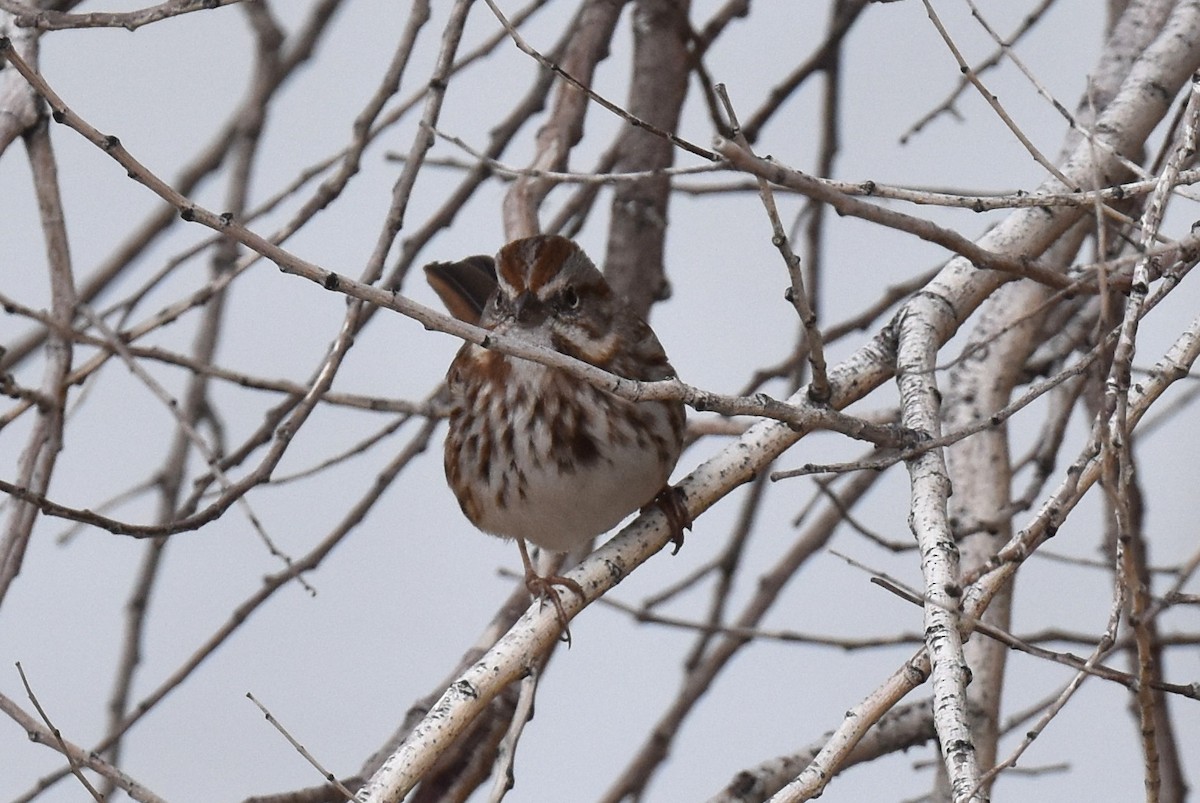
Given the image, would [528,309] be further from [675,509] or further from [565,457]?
[675,509]

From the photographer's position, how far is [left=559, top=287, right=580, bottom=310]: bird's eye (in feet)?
12.2

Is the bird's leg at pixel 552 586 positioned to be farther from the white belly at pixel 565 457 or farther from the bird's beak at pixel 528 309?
the bird's beak at pixel 528 309

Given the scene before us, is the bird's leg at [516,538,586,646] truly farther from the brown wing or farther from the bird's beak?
the brown wing

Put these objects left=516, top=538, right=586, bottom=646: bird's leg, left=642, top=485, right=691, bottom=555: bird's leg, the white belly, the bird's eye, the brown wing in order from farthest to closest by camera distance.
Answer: the brown wing → the bird's eye → the white belly → left=642, top=485, right=691, bottom=555: bird's leg → left=516, top=538, right=586, bottom=646: bird's leg

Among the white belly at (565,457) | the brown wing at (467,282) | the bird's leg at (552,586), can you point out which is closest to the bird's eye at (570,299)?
the white belly at (565,457)

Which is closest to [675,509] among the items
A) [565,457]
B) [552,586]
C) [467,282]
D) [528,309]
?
[565,457]

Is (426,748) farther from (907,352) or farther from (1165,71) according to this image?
(1165,71)

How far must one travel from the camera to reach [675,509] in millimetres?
3377

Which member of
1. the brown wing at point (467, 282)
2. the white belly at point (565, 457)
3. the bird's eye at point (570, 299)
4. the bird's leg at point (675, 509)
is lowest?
the bird's leg at point (675, 509)

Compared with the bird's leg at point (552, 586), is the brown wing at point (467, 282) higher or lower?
higher

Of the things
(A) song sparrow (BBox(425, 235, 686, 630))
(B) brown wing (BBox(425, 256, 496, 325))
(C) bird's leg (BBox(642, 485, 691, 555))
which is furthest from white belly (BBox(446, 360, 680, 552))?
(B) brown wing (BBox(425, 256, 496, 325))

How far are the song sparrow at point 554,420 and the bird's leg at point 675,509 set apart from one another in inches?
0.8

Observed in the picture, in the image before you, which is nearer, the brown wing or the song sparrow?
the song sparrow

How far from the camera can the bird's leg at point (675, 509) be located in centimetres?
334
